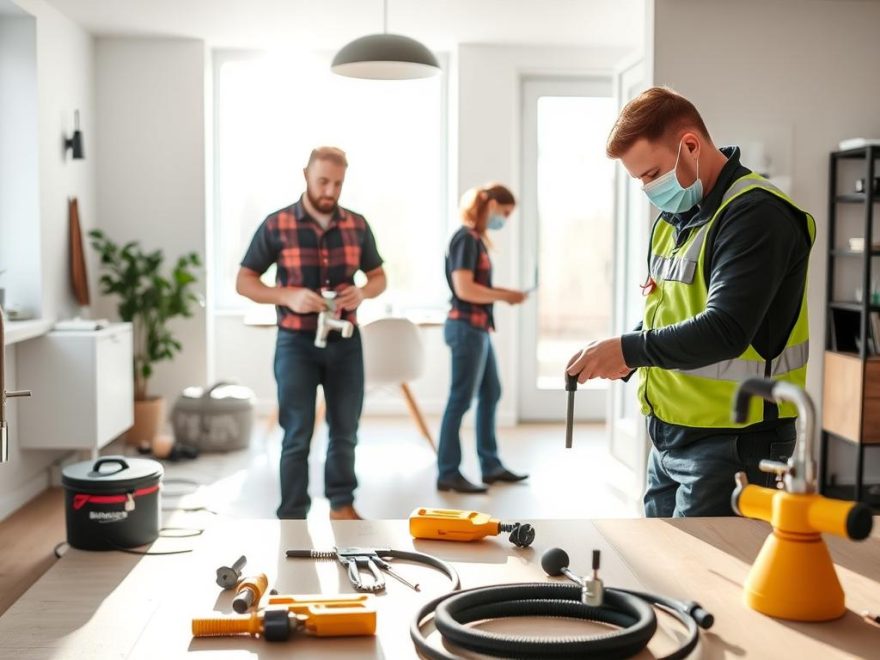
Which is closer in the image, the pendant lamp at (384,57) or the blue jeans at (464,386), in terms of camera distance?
the pendant lamp at (384,57)

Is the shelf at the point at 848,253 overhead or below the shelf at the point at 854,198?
below

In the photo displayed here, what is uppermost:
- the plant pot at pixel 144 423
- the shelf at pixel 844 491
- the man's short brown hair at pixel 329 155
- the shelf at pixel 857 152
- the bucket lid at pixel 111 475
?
the shelf at pixel 857 152

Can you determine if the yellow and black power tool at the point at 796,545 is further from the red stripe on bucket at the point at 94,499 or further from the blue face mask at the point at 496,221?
the blue face mask at the point at 496,221

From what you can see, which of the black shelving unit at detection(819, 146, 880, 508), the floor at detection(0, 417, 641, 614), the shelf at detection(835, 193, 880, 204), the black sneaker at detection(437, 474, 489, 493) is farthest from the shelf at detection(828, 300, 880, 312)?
the black sneaker at detection(437, 474, 489, 493)

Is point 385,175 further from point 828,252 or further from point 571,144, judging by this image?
point 828,252

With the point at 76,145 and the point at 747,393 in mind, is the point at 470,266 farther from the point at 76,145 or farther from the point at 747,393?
the point at 747,393

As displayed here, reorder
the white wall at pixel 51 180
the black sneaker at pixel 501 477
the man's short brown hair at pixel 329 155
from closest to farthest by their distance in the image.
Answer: the man's short brown hair at pixel 329 155, the white wall at pixel 51 180, the black sneaker at pixel 501 477

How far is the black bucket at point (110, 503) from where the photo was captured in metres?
3.96

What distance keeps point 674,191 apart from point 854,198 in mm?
3202

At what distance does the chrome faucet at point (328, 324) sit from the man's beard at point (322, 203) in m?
0.35

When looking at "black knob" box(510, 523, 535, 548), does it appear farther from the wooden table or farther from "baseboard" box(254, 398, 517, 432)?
"baseboard" box(254, 398, 517, 432)

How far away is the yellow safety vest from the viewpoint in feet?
6.34

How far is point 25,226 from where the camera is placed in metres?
5.23

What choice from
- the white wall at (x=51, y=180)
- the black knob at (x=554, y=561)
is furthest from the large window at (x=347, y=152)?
the black knob at (x=554, y=561)
